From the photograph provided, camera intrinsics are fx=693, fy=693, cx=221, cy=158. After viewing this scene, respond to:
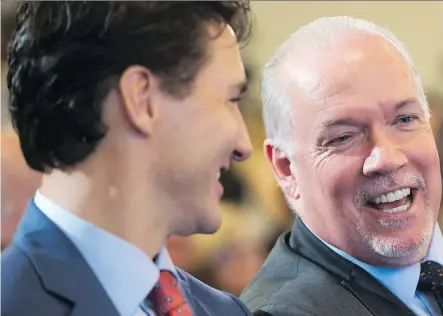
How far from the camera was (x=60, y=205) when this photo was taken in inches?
23.9

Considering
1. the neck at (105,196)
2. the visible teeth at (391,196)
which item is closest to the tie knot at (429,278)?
the visible teeth at (391,196)

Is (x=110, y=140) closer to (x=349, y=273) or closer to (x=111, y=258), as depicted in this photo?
(x=111, y=258)

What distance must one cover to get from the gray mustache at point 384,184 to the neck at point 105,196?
38 centimetres

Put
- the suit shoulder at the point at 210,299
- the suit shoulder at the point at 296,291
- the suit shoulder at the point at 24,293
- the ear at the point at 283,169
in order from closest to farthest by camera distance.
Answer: the suit shoulder at the point at 24,293
the suit shoulder at the point at 210,299
the suit shoulder at the point at 296,291
the ear at the point at 283,169

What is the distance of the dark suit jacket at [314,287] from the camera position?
87cm

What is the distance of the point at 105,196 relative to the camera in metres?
0.61

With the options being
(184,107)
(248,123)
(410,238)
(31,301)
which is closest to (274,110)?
(248,123)

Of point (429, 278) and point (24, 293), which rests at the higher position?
point (24, 293)

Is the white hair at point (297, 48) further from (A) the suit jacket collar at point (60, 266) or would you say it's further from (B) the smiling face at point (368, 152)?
(A) the suit jacket collar at point (60, 266)

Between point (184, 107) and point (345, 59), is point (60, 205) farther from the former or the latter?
point (345, 59)

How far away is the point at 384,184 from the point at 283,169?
16 cm

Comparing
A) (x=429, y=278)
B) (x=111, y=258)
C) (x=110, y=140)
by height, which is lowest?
(x=429, y=278)

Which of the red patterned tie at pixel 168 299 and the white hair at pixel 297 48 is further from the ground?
the white hair at pixel 297 48

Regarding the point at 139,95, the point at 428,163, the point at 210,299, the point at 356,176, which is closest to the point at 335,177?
the point at 356,176
